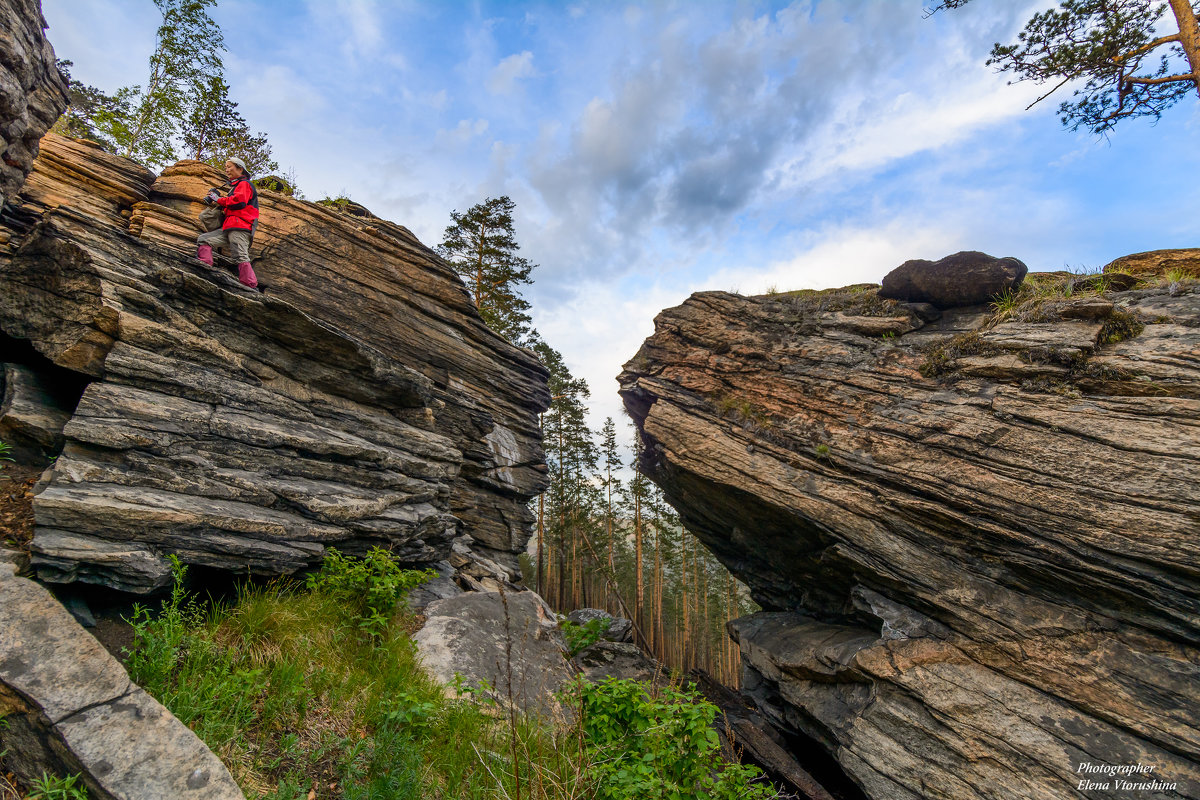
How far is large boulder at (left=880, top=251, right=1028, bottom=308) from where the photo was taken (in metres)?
11.4

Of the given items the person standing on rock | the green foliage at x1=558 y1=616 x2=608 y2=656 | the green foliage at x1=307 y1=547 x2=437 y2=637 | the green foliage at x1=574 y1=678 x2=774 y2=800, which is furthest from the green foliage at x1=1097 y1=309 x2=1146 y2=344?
the person standing on rock

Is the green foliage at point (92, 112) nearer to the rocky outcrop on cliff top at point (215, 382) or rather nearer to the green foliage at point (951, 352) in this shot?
the rocky outcrop on cliff top at point (215, 382)

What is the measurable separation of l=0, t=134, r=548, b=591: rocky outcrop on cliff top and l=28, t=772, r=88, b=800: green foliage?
2.05 m

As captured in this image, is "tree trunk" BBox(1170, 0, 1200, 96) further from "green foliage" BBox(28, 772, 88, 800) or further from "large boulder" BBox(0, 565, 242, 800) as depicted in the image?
"green foliage" BBox(28, 772, 88, 800)

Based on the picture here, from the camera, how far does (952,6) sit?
11109mm

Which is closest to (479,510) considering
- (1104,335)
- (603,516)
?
(1104,335)

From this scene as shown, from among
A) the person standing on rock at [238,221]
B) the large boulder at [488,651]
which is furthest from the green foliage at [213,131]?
the large boulder at [488,651]

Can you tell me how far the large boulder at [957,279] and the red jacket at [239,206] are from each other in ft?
49.7

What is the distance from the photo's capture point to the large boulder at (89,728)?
3082mm

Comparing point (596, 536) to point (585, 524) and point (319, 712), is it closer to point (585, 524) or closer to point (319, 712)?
point (585, 524)

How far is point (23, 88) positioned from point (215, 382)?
12.0 ft

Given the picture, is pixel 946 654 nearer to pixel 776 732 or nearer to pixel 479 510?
pixel 776 732

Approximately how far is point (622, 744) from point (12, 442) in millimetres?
7842

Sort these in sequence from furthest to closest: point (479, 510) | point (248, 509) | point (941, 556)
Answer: point (479, 510) → point (941, 556) → point (248, 509)
